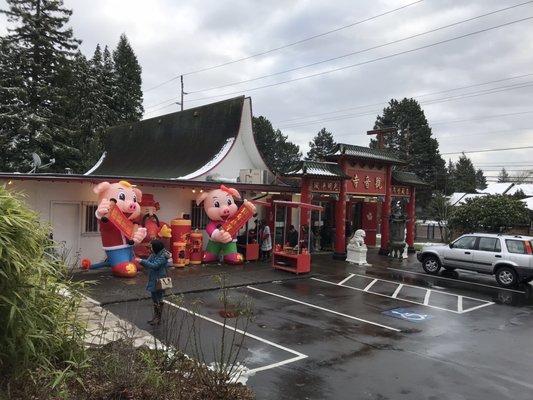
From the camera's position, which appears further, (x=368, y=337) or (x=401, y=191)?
(x=401, y=191)

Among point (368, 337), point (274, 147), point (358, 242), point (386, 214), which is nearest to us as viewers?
point (368, 337)

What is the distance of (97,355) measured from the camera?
5.96 meters

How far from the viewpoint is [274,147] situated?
70812mm

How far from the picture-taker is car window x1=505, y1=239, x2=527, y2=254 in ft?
47.7

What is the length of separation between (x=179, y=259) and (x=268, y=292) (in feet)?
13.4

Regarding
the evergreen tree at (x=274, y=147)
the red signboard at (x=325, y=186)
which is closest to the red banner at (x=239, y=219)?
the red signboard at (x=325, y=186)

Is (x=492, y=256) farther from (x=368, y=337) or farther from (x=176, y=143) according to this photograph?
(x=176, y=143)

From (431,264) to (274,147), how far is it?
55171 millimetres

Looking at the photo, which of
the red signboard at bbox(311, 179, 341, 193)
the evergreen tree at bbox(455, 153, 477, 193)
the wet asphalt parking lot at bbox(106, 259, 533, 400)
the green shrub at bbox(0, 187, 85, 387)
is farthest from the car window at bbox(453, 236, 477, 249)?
the evergreen tree at bbox(455, 153, 477, 193)

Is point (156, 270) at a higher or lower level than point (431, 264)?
higher

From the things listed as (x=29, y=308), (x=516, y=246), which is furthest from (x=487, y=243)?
(x=29, y=308)

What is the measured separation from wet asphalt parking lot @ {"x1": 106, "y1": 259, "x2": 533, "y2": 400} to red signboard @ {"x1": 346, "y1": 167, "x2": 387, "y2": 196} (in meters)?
6.30

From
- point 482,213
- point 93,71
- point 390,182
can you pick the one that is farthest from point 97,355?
point 93,71

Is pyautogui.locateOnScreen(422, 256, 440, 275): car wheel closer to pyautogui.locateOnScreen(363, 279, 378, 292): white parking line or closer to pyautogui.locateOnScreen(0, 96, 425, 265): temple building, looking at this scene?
pyautogui.locateOnScreen(363, 279, 378, 292): white parking line
